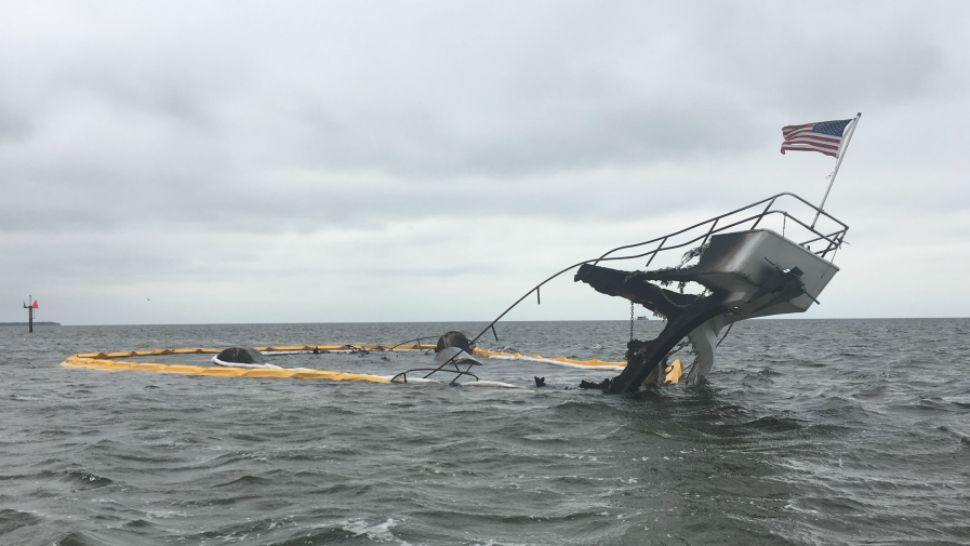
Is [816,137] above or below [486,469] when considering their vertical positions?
above

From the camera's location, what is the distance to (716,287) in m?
15.3

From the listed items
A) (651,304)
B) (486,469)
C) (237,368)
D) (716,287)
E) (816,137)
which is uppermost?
(816,137)

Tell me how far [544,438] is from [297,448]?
4.25 m

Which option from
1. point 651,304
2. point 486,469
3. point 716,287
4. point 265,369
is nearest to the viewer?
point 486,469

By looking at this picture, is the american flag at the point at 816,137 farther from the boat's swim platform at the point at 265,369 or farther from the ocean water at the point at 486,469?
the boat's swim platform at the point at 265,369

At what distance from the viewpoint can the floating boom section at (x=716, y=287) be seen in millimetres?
14031

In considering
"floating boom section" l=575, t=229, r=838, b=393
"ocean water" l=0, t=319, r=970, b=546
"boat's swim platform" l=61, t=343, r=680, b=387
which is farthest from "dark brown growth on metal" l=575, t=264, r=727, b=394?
"boat's swim platform" l=61, t=343, r=680, b=387

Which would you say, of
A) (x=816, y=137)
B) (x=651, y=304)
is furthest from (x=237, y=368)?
(x=816, y=137)

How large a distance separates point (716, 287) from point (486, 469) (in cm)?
840

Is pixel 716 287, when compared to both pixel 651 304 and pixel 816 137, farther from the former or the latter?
pixel 816 137

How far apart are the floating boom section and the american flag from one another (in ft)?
6.77

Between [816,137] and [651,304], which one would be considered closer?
[816,137]

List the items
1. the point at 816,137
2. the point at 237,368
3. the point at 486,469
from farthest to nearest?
the point at 237,368, the point at 816,137, the point at 486,469

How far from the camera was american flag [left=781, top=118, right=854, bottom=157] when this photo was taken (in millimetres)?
13680
